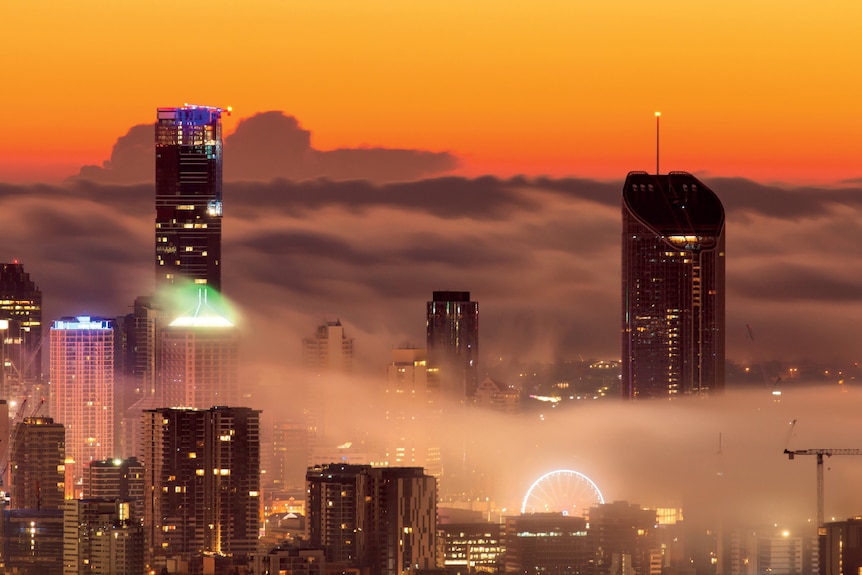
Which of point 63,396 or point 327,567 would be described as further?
point 63,396

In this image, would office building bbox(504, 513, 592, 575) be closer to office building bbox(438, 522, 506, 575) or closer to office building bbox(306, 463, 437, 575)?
office building bbox(438, 522, 506, 575)

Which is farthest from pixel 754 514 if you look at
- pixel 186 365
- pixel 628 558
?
pixel 186 365

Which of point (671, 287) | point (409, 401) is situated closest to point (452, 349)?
point (409, 401)

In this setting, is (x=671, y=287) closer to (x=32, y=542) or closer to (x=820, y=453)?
(x=820, y=453)

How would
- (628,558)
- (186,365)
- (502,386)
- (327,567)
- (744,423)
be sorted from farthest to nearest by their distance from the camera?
(186,365) < (502,386) < (744,423) < (628,558) < (327,567)

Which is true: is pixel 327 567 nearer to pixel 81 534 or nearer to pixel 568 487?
pixel 81 534

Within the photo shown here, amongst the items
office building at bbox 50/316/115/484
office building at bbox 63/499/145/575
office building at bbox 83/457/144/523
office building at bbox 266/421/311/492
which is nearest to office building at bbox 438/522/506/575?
office building at bbox 266/421/311/492
